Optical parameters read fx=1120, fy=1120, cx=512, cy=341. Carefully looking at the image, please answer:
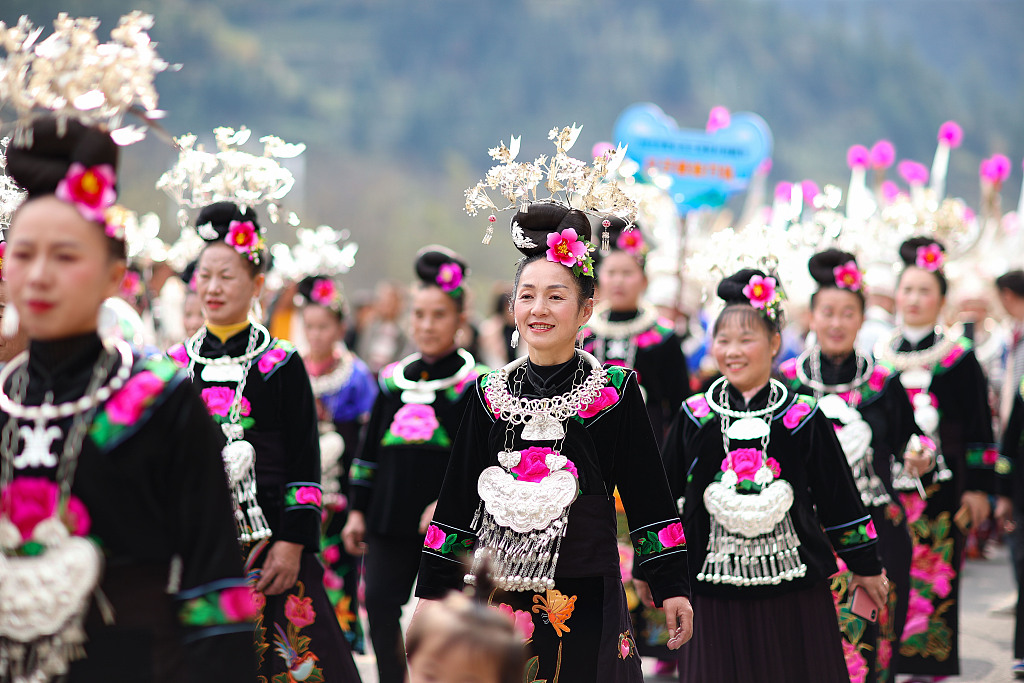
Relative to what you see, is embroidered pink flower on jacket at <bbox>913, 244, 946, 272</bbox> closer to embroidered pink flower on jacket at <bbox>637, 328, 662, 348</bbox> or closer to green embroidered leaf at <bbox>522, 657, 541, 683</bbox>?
embroidered pink flower on jacket at <bbox>637, 328, 662, 348</bbox>

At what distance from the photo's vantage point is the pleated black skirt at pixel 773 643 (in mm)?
4262

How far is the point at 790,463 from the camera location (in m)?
4.36

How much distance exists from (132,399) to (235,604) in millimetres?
488

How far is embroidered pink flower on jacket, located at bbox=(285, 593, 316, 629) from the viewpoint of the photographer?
4344 mm

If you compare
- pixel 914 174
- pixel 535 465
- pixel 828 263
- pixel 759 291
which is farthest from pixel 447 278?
pixel 914 174

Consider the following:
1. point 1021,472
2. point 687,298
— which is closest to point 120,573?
point 1021,472

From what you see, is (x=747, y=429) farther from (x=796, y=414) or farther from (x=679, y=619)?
(x=679, y=619)

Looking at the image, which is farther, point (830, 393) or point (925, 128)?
point (925, 128)

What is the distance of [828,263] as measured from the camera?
5.70 metres

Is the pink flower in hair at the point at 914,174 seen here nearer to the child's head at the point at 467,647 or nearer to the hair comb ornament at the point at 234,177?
the hair comb ornament at the point at 234,177

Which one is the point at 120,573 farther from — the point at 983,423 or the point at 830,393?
the point at 983,423

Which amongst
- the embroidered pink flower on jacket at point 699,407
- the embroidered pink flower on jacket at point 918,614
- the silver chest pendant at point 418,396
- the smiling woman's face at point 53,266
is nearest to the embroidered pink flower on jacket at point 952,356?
the embroidered pink flower on jacket at point 918,614

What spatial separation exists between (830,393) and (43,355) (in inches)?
160

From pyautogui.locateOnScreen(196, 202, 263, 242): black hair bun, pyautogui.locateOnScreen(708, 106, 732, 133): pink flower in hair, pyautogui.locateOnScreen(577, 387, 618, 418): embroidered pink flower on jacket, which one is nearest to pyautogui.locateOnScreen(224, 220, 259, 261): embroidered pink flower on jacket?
pyautogui.locateOnScreen(196, 202, 263, 242): black hair bun
